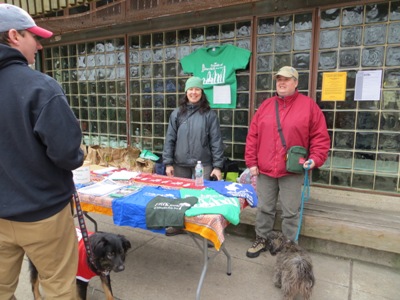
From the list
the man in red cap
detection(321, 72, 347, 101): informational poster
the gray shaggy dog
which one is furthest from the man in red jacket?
the man in red cap

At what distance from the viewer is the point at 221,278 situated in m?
3.01

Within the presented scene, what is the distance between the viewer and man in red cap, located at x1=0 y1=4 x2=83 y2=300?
1.48m

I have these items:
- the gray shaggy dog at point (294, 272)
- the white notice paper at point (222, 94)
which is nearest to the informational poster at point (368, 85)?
the white notice paper at point (222, 94)

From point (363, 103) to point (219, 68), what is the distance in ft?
6.95

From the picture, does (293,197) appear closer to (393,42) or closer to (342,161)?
(342,161)

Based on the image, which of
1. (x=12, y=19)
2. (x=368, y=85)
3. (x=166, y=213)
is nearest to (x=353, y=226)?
(x=368, y=85)

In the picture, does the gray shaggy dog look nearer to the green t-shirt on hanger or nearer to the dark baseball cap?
the dark baseball cap

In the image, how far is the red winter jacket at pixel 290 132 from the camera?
120 inches

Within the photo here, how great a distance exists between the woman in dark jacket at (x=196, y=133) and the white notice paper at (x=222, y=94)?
118cm

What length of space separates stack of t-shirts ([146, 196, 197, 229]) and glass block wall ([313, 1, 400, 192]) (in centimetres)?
262

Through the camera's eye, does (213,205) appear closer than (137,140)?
Yes

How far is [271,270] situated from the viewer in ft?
10.4

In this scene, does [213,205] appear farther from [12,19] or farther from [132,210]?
[12,19]

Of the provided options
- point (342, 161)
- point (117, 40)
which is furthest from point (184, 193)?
point (117, 40)
